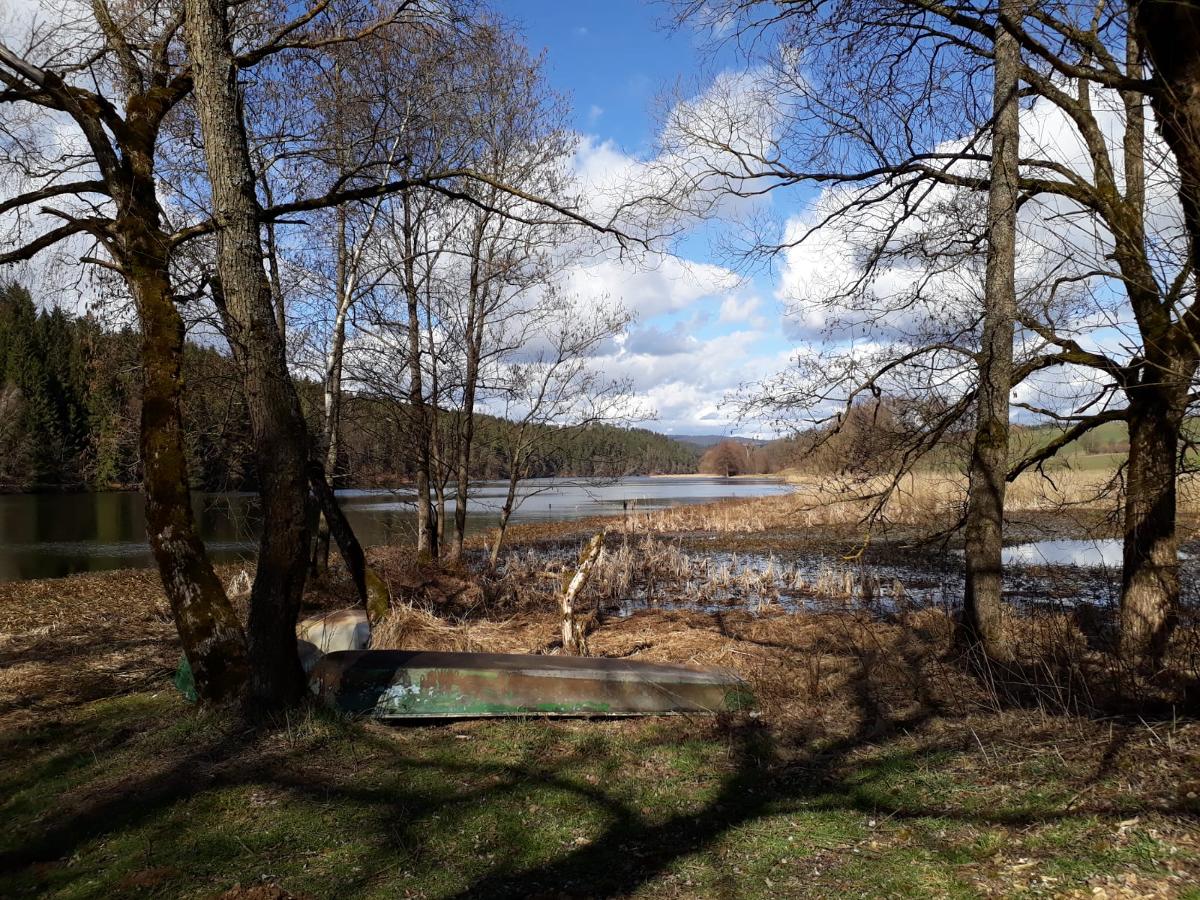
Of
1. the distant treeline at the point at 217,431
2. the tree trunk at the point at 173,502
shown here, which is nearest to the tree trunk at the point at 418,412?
the distant treeline at the point at 217,431

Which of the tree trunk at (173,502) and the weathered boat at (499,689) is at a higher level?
the tree trunk at (173,502)

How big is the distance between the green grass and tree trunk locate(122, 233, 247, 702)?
44cm

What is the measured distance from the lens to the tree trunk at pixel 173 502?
568 centimetres

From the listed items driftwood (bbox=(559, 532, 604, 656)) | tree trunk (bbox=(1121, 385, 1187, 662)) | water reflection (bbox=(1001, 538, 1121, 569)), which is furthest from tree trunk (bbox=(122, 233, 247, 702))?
water reflection (bbox=(1001, 538, 1121, 569))

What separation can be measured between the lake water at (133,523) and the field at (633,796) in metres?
4.54

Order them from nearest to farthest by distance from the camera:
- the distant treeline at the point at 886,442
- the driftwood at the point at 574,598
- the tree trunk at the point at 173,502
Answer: the tree trunk at the point at 173,502, the distant treeline at the point at 886,442, the driftwood at the point at 574,598

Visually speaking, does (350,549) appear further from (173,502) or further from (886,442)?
(886,442)

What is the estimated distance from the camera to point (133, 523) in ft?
102

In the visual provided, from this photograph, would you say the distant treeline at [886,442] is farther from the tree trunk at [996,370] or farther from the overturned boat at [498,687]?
the overturned boat at [498,687]

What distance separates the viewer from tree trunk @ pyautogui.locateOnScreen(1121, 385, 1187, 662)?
22.6ft

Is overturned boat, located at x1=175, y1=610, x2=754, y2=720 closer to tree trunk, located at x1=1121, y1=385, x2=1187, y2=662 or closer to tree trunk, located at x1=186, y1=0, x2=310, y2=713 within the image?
tree trunk, located at x1=186, y1=0, x2=310, y2=713

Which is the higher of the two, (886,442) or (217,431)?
(217,431)

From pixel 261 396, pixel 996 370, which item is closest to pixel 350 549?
pixel 261 396

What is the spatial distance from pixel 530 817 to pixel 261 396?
324 centimetres
